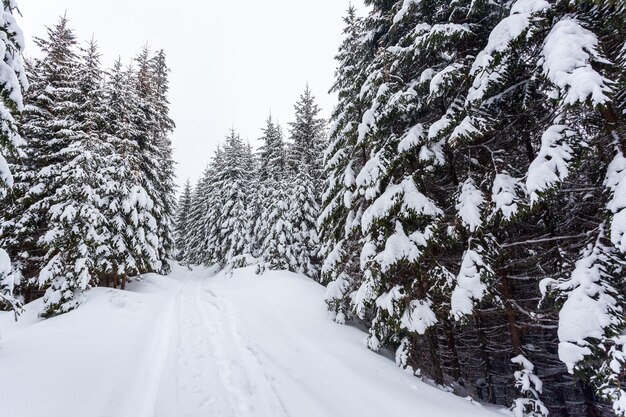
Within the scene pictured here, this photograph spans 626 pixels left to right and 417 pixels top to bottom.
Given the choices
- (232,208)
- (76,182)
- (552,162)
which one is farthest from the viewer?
(232,208)

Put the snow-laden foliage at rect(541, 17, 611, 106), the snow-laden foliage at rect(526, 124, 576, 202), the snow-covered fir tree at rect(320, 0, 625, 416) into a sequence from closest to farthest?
the snow-laden foliage at rect(541, 17, 611, 106), the snow-covered fir tree at rect(320, 0, 625, 416), the snow-laden foliage at rect(526, 124, 576, 202)

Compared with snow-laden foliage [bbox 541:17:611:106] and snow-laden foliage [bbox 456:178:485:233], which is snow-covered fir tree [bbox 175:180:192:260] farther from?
snow-laden foliage [bbox 541:17:611:106]

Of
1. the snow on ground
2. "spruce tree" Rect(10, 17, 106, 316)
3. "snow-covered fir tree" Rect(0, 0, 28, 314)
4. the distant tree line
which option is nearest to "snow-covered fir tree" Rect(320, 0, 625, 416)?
the snow on ground

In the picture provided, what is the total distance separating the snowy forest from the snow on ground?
78cm

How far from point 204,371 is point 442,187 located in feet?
24.2

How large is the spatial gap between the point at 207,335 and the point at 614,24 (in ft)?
36.4

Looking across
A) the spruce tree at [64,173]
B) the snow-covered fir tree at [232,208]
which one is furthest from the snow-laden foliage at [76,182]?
the snow-covered fir tree at [232,208]

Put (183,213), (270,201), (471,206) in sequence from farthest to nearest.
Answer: (183,213) < (270,201) < (471,206)

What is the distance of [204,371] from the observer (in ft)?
20.3

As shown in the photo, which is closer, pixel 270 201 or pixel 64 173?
pixel 64 173

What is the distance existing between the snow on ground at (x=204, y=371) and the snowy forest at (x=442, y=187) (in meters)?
0.78

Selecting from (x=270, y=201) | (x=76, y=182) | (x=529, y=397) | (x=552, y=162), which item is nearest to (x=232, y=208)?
(x=270, y=201)

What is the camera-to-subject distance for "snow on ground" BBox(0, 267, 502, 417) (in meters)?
4.77

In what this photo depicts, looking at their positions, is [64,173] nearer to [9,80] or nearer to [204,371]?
[9,80]
